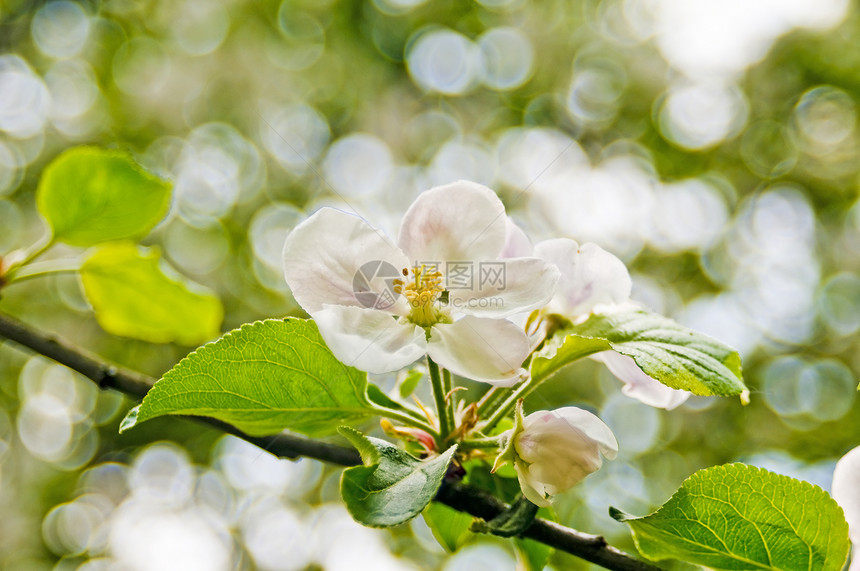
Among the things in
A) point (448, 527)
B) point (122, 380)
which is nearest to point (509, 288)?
point (448, 527)

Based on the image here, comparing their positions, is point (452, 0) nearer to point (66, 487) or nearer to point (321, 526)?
point (321, 526)

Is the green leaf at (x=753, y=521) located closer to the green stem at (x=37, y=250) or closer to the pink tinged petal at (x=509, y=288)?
the pink tinged petal at (x=509, y=288)

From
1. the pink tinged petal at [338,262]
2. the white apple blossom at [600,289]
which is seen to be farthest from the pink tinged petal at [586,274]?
the pink tinged petal at [338,262]

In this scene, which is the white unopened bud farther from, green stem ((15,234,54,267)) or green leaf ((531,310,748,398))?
green stem ((15,234,54,267))

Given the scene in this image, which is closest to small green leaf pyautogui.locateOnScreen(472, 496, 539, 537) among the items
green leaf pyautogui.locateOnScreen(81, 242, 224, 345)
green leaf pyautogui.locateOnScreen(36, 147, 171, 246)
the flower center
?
the flower center

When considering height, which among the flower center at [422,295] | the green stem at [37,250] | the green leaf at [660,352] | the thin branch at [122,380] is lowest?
the green stem at [37,250]

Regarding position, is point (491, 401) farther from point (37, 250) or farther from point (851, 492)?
point (37, 250)
